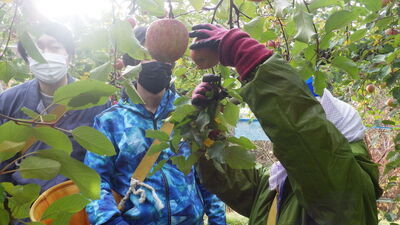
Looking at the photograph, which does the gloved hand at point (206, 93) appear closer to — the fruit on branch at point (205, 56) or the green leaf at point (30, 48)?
the fruit on branch at point (205, 56)

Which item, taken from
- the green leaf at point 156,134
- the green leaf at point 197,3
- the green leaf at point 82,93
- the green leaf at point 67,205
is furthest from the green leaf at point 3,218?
the green leaf at point 197,3

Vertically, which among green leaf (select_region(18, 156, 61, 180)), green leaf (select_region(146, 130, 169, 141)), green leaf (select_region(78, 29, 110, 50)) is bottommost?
green leaf (select_region(146, 130, 169, 141))

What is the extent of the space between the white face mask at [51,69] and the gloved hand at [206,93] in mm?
1090

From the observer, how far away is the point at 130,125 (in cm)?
136

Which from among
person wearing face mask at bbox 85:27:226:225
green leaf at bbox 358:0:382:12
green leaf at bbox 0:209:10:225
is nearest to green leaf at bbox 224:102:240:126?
person wearing face mask at bbox 85:27:226:225

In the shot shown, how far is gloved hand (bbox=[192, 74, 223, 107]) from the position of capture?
41.9 inches

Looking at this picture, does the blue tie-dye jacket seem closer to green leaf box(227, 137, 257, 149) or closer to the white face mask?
green leaf box(227, 137, 257, 149)

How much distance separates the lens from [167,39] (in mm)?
983

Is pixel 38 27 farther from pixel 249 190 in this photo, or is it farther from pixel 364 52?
pixel 364 52

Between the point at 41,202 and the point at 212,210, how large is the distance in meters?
0.74

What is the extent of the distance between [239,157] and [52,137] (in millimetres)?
639

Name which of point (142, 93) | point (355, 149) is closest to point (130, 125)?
point (142, 93)

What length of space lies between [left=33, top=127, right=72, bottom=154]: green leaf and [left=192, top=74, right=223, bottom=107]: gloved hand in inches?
21.3

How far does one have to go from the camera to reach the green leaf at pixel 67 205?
0.60m
